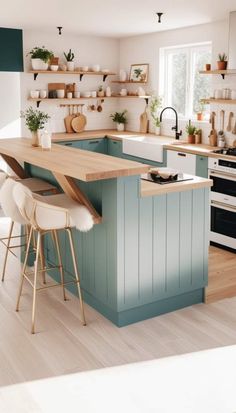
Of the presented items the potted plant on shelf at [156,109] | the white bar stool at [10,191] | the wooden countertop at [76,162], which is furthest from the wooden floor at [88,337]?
the potted plant on shelf at [156,109]

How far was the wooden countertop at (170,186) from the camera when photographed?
3578mm

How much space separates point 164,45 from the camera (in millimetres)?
7012

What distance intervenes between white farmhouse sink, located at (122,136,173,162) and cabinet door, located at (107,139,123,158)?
122mm

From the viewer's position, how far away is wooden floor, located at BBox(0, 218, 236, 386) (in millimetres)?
3152

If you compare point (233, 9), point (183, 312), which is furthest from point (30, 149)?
point (233, 9)

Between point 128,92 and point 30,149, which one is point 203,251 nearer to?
point 30,149

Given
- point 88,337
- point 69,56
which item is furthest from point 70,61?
point 88,337

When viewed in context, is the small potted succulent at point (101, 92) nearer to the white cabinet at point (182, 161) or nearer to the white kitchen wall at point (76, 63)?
the white kitchen wall at point (76, 63)

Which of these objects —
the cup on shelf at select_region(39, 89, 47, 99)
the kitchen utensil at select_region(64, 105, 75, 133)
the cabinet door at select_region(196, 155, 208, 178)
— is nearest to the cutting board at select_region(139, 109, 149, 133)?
the kitchen utensil at select_region(64, 105, 75, 133)

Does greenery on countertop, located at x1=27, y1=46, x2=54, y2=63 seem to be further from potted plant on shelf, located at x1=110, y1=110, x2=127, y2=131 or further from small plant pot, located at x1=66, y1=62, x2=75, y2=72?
potted plant on shelf, located at x1=110, y1=110, x2=127, y2=131

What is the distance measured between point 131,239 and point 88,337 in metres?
0.74

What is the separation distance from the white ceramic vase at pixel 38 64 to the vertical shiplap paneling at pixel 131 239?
4.08m

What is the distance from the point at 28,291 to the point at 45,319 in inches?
23.5

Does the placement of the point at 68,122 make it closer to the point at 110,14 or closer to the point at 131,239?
the point at 110,14
